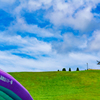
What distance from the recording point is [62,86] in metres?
24.9

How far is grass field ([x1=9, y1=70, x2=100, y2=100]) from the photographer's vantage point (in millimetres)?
22438

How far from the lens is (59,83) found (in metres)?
26.0

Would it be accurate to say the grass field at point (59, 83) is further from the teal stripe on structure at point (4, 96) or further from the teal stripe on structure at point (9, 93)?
the teal stripe on structure at point (9, 93)

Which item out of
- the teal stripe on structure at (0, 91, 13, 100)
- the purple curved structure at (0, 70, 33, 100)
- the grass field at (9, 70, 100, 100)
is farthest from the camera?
the grass field at (9, 70, 100, 100)

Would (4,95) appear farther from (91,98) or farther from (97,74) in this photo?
(97,74)

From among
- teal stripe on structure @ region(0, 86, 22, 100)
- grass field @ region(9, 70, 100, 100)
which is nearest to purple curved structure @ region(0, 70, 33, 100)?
teal stripe on structure @ region(0, 86, 22, 100)

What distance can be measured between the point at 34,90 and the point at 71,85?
4.77 meters

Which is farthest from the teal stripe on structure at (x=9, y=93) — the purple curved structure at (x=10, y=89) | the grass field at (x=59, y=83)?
the grass field at (x=59, y=83)

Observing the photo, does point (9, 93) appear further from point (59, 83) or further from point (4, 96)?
point (59, 83)

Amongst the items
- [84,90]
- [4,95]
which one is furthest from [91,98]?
[4,95]

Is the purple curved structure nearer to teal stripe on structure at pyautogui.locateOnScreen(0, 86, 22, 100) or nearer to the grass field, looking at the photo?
teal stripe on structure at pyautogui.locateOnScreen(0, 86, 22, 100)

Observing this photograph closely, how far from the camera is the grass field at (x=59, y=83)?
73.6 feet

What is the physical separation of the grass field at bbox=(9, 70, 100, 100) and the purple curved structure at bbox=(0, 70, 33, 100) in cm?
1723

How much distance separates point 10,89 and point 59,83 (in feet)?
73.4
